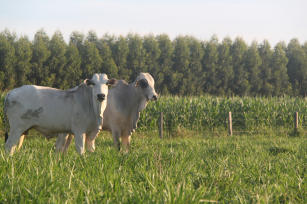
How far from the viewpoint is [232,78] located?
4144cm

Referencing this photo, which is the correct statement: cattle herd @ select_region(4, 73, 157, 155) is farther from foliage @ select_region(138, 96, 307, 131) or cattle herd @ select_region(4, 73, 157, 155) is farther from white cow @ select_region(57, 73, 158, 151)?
foliage @ select_region(138, 96, 307, 131)

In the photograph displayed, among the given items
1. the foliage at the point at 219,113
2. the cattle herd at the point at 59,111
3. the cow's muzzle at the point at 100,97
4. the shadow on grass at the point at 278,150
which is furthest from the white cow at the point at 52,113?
the foliage at the point at 219,113

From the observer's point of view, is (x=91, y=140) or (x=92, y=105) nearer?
(x=92, y=105)

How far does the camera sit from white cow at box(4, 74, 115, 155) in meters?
6.11

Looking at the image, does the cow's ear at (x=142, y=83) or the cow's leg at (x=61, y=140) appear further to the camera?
the cow's ear at (x=142, y=83)

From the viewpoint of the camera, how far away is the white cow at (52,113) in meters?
6.11

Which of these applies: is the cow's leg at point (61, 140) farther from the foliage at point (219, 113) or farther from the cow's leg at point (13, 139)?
the foliage at point (219, 113)

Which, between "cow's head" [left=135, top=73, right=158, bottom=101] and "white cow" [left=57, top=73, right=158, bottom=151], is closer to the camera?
"cow's head" [left=135, top=73, right=158, bottom=101]

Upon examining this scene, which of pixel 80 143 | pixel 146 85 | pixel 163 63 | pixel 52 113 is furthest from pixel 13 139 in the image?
pixel 163 63

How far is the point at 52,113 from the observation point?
6164 mm

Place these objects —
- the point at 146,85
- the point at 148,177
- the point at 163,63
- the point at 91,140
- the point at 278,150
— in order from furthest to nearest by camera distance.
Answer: the point at 163,63 < the point at 278,150 < the point at 146,85 < the point at 91,140 < the point at 148,177

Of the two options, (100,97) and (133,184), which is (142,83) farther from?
(133,184)

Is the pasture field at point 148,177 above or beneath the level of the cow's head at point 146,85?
beneath

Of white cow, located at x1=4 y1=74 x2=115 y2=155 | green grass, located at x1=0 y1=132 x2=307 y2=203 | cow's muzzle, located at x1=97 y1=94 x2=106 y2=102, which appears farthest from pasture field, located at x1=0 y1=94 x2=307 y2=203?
cow's muzzle, located at x1=97 y1=94 x2=106 y2=102
